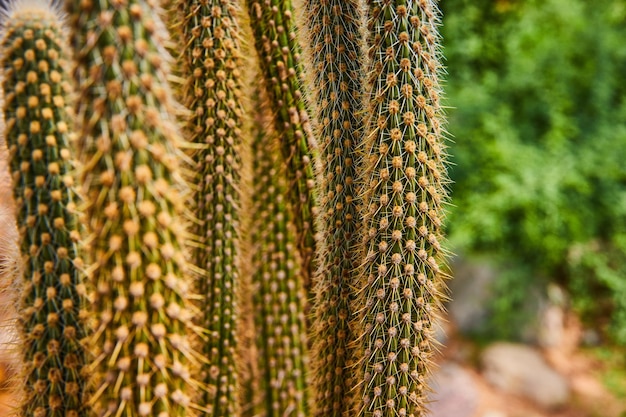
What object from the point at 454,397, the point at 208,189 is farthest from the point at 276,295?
the point at 454,397

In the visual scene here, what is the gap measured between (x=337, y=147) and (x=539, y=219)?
420 centimetres

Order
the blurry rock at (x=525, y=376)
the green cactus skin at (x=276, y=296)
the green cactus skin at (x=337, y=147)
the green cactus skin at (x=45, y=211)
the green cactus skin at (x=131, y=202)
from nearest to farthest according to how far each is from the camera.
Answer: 1. the green cactus skin at (x=131, y=202)
2. the green cactus skin at (x=45, y=211)
3. the green cactus skin at (x=337, y=147)
4. the green cactus skin at (x=276, y=296)
5. the blurry rock at (x=525, y=376)

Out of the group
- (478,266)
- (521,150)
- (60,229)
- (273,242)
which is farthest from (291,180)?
(521,150)

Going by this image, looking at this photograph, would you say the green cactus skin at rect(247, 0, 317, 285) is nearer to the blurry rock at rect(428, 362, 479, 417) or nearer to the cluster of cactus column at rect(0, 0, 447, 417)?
the cluster of cactus column at rect(0, 0, 447, 417)

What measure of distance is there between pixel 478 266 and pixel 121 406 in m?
4.64

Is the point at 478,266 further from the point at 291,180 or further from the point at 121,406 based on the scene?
the point at 121,406

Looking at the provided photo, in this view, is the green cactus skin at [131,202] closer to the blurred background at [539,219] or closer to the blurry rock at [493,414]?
the blurred background at [539,219]

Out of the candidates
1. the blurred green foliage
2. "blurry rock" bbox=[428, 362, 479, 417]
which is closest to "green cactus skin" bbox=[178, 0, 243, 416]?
"blurry rock" bbox=[428, 362, 479, 417]

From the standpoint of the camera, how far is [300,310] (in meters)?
2.26

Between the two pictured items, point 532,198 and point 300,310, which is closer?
point 300,310

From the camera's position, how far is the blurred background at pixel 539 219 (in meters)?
4.89

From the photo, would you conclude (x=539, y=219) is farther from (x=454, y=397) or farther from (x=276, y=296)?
A: (x=276, y=296)

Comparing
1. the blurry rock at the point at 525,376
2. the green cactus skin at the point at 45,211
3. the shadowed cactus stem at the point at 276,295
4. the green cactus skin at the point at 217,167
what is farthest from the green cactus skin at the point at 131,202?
the blurry rock at the point at 525,376

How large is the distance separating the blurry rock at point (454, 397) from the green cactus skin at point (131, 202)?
311 cm
